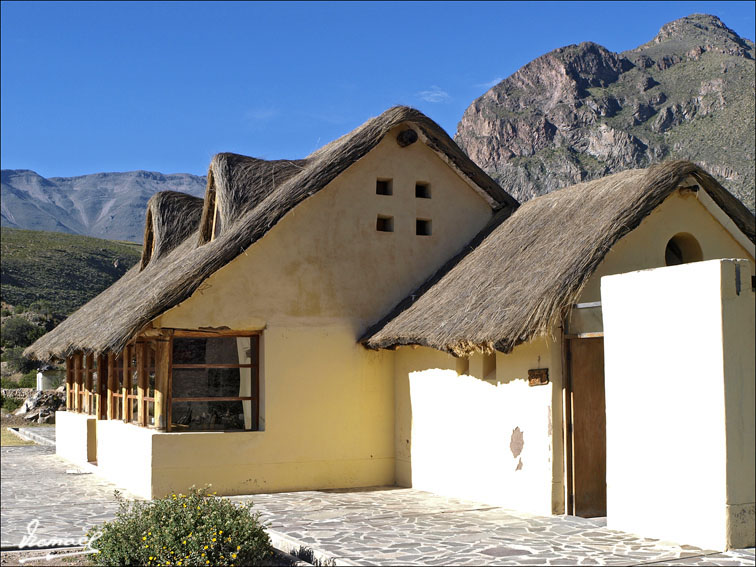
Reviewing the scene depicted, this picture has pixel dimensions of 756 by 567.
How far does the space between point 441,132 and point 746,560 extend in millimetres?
8316

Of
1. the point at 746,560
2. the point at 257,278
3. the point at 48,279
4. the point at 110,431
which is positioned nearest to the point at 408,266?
the point at 257,278

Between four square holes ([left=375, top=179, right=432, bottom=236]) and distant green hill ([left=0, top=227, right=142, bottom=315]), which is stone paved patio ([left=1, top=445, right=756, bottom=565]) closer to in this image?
four square holes ([left=375, top=179, right=432, bottom=236])

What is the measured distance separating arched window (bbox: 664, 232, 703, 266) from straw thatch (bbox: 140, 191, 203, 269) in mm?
10059

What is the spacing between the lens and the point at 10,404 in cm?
2792

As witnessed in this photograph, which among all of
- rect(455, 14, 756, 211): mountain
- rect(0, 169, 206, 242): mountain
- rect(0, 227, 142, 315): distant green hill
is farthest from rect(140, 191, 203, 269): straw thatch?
rect(0, 169, 206, 242): mountain

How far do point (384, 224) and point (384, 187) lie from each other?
587 millimetres

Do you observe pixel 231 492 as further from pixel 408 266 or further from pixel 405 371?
pixel 408 266

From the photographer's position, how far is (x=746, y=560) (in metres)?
7.14

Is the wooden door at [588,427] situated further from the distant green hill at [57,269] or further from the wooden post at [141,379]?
the distant green hill at [57,269]

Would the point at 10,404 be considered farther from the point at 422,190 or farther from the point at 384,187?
the point at 422,190

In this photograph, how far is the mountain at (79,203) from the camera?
14725 centimetres

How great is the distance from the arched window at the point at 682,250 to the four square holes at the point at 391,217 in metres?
3.91

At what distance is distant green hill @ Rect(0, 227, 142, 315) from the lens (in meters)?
43.4

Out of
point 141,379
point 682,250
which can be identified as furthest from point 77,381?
point 682,250
